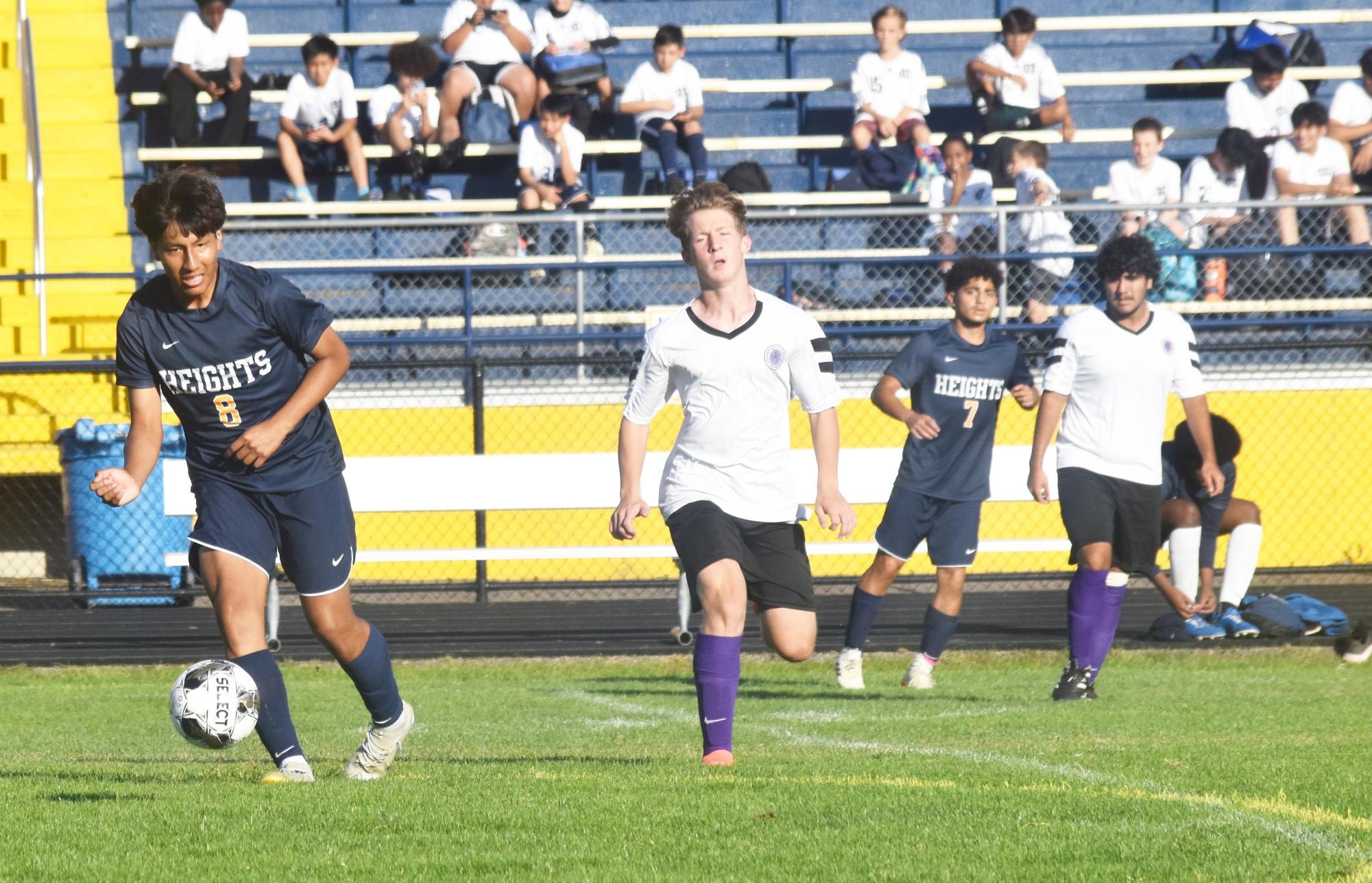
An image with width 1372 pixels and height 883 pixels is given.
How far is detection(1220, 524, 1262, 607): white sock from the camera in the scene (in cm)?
1148

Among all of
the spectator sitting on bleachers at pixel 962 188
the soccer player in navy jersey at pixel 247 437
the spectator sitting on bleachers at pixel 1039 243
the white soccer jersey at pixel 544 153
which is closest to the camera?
the soccer player in navy jersey at pixel 247 437

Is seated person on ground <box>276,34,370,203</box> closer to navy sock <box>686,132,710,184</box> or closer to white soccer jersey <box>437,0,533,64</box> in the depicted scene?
white soccer jersey <box>437,0,533,64</box>

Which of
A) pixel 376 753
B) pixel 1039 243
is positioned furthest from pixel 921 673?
pixel 1039 243

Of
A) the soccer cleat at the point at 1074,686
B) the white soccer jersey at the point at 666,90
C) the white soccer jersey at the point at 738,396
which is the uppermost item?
the white soccer jersey at the point at 666,90

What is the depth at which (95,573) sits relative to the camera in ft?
44.9

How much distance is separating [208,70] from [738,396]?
12.3 m

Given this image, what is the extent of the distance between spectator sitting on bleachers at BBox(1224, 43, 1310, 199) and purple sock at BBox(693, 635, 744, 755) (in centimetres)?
1224

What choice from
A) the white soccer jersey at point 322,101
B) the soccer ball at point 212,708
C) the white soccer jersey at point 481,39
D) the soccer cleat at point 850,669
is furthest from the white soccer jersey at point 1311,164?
the soccer ball at point 212,708

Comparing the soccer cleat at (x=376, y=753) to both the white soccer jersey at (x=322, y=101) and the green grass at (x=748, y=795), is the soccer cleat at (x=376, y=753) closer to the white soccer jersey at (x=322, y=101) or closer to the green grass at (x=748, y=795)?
the green grass at (x=748, y=795)

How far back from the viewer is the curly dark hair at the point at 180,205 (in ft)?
17.2

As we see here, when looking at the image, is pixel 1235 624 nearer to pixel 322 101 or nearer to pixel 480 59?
pixel 480 59

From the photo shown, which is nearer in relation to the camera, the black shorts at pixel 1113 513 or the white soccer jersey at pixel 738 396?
the white soccer jersey at pixel 738 396

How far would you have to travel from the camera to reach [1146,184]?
1600 cm

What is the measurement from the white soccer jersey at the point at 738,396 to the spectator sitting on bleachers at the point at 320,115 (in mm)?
10648
